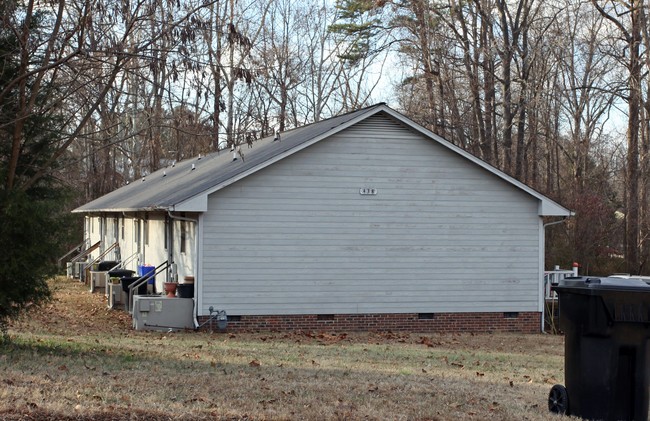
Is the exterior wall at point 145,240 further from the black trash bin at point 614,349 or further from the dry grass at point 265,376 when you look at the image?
the black trash bin at point 614,349

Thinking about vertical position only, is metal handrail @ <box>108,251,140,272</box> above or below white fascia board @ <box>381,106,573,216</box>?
below

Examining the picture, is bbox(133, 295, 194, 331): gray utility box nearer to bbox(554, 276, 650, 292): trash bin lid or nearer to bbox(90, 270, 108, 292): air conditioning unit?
bbox(90, 270, 108, 292): air conditioning unit

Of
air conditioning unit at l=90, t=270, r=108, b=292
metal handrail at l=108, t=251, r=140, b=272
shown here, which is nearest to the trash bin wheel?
air conditioning unit at l=90, t=270, r=108, b=292

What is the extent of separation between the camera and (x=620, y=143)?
1538 inches

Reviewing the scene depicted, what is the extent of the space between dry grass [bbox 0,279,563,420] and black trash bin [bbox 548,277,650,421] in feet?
2.25

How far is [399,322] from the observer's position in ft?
60.4

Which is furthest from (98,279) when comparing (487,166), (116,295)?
(487,166)

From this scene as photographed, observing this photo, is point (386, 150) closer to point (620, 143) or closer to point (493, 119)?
point (493, 119)

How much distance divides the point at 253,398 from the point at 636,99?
28383 millimetres

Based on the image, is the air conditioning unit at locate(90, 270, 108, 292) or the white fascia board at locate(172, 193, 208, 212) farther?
the air conditioning unit at locate(90, 270, 108, 292)

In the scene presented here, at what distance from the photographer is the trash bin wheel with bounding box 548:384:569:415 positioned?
320 inches

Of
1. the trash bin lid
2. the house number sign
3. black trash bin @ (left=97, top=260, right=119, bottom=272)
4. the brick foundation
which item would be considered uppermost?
the house number sign

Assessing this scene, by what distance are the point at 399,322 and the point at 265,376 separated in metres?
8.87

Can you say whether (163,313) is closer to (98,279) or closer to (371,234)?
(371,234)
